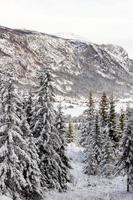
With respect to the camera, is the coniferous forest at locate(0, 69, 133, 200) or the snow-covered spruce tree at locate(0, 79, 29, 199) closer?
the snow-covered spruce tree at locate(0, 79, 29, 199)

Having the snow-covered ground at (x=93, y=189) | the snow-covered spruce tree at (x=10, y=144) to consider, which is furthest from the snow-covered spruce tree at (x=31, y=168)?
the snow-covered ground at (x=93, y=189)

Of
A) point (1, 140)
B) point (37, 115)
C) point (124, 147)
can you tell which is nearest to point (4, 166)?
point (1, 140)

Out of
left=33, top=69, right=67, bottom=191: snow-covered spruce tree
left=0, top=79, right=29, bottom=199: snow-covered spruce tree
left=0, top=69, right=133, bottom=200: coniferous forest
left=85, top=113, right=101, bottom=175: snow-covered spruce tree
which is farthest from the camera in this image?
left=85, top=113, right=101, bottom=175: snow-covered spruce tree

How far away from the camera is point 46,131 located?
142 ft

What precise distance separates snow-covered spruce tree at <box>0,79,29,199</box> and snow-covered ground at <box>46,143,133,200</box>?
10.0 metres

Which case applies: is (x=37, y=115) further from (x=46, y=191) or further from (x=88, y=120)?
(x=88, y=120)

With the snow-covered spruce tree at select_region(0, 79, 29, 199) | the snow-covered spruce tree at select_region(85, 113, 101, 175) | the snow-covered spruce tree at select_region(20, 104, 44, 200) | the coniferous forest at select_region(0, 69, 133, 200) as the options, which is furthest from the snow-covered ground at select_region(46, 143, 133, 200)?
the snow-covered spruce tree at select_region(0, 79, 29, 199)

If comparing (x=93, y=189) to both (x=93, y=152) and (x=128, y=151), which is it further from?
(x=93, y=152)

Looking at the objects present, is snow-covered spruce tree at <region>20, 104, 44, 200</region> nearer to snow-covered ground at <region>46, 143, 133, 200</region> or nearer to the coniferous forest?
the coniferous forest

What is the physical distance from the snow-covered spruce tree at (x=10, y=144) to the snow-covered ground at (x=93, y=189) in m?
10.0

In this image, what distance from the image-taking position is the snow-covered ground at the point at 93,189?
4856 cm

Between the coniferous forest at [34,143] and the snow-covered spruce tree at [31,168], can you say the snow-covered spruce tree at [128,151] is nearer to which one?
the coniferous forest at [34,143]

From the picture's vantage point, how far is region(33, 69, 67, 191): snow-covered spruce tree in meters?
42.8

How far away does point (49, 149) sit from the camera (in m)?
44.2
